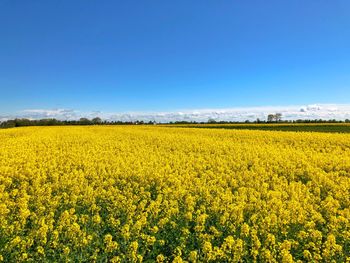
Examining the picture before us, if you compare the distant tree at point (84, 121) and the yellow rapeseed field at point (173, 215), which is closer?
the yellow rapeseed field at point (173, 215)

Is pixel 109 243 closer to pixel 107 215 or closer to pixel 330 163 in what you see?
pixel 107 215

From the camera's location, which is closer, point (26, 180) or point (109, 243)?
point (109, 243)

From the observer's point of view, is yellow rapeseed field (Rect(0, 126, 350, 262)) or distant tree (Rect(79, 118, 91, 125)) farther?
distant tree (Rect(79, 118, 91, 125))

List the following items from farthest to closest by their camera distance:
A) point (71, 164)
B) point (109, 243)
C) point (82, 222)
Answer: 1. point (71, 164)
2. point (82, 222)
3. point (109, 243)

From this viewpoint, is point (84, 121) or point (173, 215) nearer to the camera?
point (173, 215)

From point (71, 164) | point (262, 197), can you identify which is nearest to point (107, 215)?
point (262, 197)

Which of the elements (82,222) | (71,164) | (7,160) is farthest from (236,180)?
(7,160)

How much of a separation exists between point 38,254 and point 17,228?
49.4 inches

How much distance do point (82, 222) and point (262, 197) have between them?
5417 millimetres

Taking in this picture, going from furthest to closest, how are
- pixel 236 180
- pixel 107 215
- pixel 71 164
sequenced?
pixel 71 164 → pixel 236 180 → pixel 107 215

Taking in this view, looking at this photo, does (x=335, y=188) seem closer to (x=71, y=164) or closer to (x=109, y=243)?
(x=109, y=243)

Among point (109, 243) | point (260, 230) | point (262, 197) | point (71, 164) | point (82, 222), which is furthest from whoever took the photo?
point (71, 164)

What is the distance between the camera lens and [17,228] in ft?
22.6

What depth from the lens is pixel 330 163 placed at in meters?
15.4
